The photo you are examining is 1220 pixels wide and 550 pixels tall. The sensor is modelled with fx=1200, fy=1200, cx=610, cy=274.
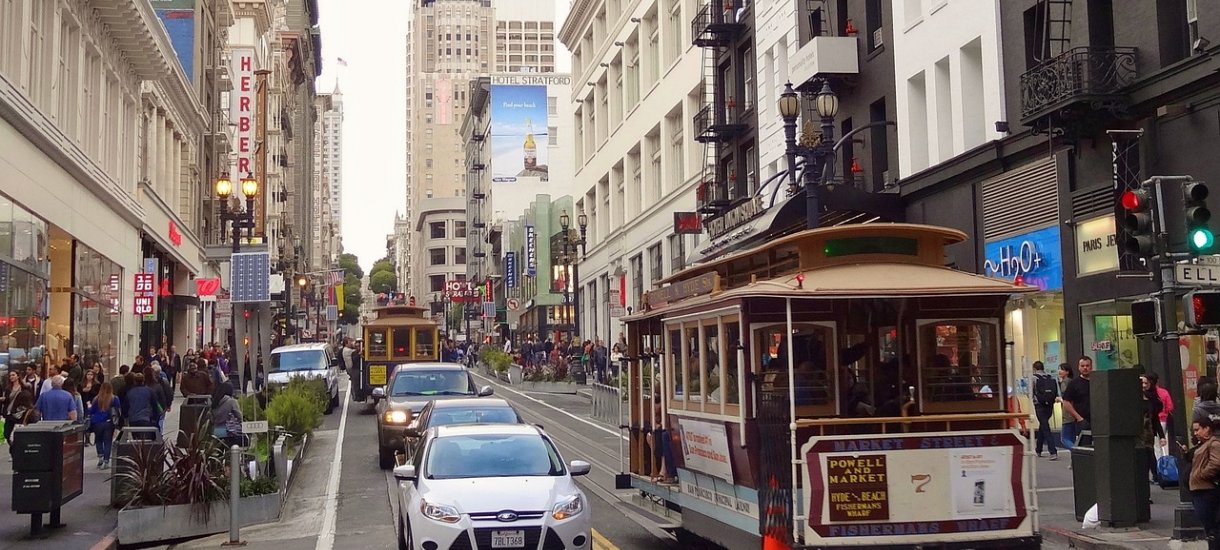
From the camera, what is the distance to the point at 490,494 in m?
11.1

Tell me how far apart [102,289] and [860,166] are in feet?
71.6

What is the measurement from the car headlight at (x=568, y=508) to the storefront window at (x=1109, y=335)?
38.3 ft

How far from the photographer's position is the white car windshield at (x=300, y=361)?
33.1 metres

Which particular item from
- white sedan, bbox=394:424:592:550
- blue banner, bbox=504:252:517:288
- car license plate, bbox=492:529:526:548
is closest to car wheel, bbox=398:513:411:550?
white sedan, bbox=394:424:592:550

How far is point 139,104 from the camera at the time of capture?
131 ft

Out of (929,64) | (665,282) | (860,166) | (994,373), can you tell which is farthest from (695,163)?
(994,373)

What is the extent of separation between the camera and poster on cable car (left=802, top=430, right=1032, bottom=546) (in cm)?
945

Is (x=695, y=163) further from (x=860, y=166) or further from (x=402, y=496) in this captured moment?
(x=402, y=496)

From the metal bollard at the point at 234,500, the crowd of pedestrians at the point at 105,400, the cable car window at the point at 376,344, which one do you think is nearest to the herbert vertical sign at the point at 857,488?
the metal bollard at the point at 234,500

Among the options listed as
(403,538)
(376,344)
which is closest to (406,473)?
(403,538)

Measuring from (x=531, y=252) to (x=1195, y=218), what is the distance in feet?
235

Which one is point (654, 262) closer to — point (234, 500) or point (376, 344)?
point (376, 344)

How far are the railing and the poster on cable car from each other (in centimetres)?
1143

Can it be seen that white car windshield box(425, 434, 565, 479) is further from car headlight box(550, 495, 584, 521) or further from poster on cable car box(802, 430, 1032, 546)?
poster on cable car box(802, 430, 1032, 546)
